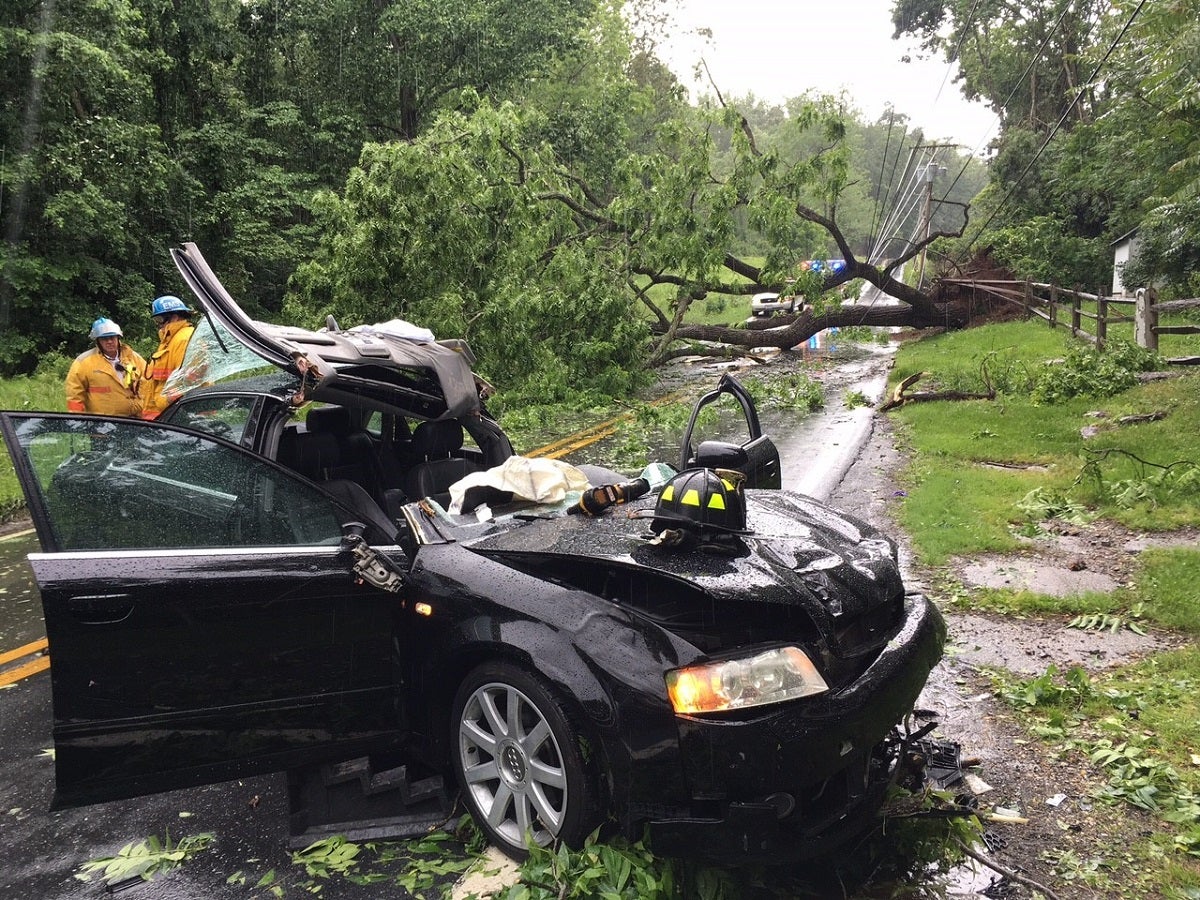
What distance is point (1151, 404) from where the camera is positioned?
10.3 meters

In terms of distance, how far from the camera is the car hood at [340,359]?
3.68m

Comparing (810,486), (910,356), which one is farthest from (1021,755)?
(910,356)

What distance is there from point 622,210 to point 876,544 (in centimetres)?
1292

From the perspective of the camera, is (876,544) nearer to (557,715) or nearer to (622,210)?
(557,715)

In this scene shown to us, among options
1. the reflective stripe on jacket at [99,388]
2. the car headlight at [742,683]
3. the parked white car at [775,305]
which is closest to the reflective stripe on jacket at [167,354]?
the reflective stripe on jacket at [99,388]

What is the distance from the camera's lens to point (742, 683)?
102 inches

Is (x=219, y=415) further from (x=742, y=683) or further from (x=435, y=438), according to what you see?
(x=742, y=683)

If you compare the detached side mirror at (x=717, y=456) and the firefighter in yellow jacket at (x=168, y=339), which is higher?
the firefighter in yellow jacket at (x=168, y=339)

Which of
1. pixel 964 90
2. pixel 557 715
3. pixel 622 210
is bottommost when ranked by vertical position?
pixel 557 715

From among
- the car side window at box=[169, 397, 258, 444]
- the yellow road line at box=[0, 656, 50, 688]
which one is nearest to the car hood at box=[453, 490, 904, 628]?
the car side window at box=[169, 397, 258, 444]

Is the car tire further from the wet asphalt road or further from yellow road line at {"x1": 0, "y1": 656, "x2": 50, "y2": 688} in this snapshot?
yellow road line at {"x1": 0, "y1": 656, "x2": 50, "y2": 688}

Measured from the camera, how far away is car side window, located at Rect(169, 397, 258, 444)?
14.1 feet

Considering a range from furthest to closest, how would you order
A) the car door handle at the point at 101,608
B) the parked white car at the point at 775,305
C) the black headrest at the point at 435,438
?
the parked white car at the point at 775,305 < the black headrest at the point at 435,438 < the car door handle at the point at 101,608

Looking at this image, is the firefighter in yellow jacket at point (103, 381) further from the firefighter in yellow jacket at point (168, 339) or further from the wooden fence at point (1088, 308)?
the wooden fence at point (1088, 308)
